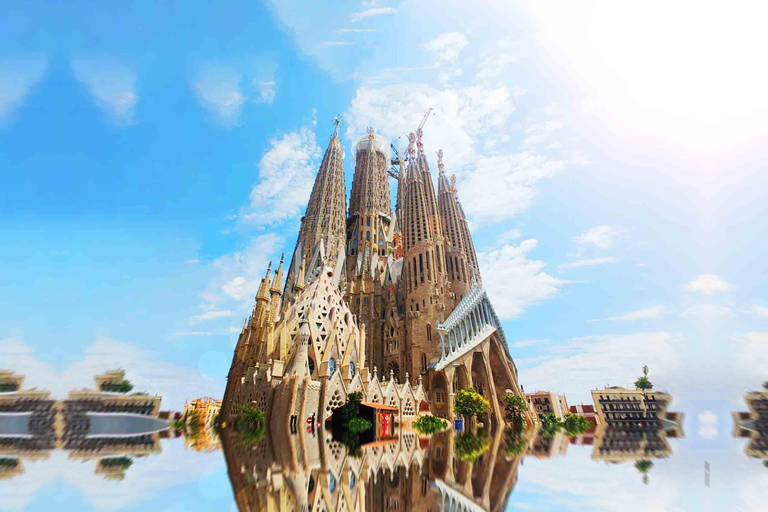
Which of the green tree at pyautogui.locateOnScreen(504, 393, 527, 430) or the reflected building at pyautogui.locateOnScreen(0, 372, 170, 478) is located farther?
the green tree at pyautogui.locateOnScreen(504, 393, 527, 430)

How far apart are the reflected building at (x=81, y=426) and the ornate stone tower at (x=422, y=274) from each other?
62.7 ft

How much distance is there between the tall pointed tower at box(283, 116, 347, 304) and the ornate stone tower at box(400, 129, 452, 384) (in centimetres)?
848

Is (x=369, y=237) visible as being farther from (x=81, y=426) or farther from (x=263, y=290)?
(x=81, y=426)

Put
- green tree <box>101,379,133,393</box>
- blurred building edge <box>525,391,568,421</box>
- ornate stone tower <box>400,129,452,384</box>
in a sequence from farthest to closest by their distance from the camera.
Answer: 1. blurred building edge <box>525,391,568,421</box>
2. ornate stone tower <box>400,129,452,384</box>
3. green tree <box>101,379,133,393</box>

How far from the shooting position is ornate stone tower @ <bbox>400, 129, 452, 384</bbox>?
29828mm

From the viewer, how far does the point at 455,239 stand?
41.3m

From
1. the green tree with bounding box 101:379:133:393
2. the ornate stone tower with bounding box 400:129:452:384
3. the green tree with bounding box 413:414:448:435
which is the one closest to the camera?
the green tree with bounding box 413:414:448:435

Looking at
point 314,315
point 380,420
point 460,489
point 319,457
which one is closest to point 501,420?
point 380,420

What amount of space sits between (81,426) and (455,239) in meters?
35.2

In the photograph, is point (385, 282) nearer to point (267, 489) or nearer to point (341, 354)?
point (341, 354)

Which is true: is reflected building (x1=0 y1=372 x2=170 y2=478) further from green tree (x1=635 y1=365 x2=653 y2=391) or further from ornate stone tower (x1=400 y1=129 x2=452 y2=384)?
A: green tree (x1=635 y1=365 x2=653 y2=391)

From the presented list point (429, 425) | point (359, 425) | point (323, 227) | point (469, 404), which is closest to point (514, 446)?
point (429, 425)

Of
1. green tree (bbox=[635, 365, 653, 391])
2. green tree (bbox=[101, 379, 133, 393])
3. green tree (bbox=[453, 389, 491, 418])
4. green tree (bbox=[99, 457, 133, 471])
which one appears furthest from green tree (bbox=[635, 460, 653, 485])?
green tree (bbox=[635, 365, 653, 391])

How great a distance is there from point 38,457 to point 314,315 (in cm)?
1535
